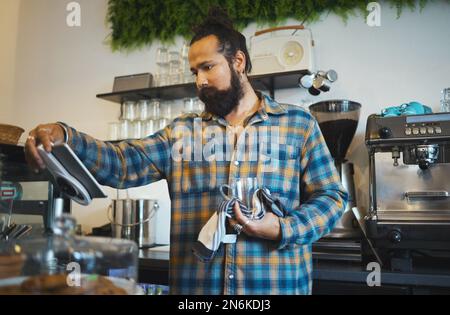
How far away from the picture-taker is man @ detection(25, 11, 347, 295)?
1.22m

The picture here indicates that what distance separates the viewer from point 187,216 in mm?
1350

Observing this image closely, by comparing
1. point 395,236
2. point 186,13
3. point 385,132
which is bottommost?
point 395,236

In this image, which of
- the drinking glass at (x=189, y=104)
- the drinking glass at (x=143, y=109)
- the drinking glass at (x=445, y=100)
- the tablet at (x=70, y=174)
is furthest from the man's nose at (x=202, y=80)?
the drinking glass at (x=143, y=109)

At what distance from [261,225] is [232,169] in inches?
12.2

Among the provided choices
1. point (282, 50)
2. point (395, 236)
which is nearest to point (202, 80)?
point (395, 236)

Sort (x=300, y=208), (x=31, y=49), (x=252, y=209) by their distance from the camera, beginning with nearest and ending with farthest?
(x=252, y=209) < (x=300, y=208) < (x=31, y=49)

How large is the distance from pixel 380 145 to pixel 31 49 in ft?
9.78

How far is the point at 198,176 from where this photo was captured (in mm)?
1363

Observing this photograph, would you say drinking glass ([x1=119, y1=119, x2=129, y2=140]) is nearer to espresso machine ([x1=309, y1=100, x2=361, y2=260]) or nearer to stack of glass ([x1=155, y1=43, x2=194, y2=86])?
stack of glass ([x1=155, y1=43, x2=194, y2=86])

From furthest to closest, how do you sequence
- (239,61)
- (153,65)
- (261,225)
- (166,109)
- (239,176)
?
(153,65)
(166,109)
(239,61)
(239,176)
(261,225)

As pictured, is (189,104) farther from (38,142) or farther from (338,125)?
(38,142)
